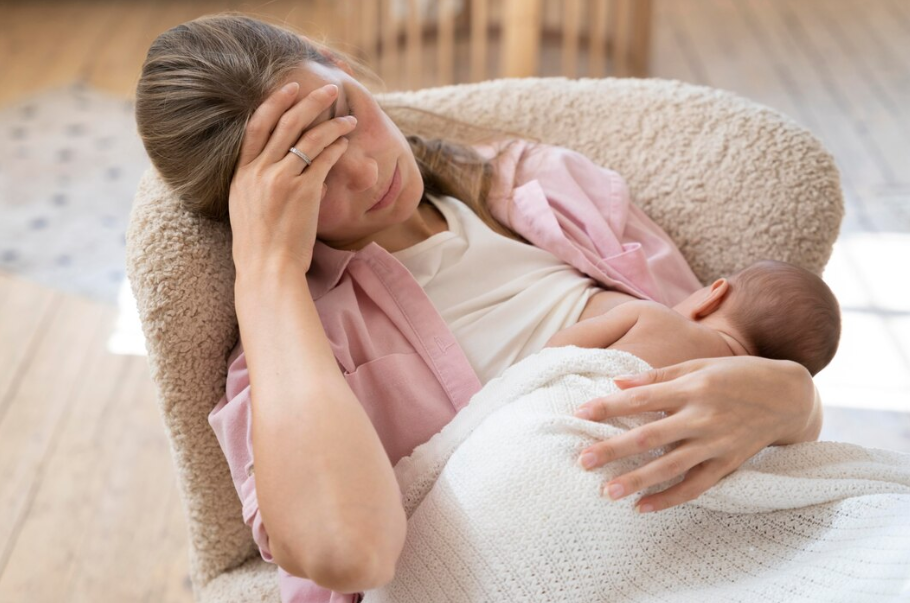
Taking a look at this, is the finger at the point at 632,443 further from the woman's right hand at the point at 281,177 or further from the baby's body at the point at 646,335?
the woman's right hand at the point at 281,177

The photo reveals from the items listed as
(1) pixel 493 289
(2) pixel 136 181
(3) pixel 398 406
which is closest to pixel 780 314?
(1) pixel 493 289

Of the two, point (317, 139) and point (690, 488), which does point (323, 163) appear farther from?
point (690, 488)

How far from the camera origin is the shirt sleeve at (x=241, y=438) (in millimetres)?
957

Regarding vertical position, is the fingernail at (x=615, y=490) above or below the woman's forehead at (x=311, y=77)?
below

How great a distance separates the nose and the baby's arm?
0.30 metres

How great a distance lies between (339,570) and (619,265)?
0.63 metres


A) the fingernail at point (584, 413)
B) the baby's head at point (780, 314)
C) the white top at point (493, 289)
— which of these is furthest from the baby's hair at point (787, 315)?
the fingernail at point (584, 413)

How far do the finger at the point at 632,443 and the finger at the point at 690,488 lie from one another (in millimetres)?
50

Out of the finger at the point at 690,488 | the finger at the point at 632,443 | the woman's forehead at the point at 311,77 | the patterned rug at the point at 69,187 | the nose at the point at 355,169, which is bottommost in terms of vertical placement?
the patterned rug at the point at 69,187

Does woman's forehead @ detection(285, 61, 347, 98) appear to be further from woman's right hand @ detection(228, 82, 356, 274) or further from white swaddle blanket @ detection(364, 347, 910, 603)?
white swaddle blanket @ detection(364, 347, 910, 603)

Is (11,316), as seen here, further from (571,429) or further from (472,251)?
(571,429)

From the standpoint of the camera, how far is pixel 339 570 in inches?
33.1

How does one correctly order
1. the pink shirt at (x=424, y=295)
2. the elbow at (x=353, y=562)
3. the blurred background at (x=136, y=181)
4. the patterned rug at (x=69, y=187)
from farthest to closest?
the patterned rug at (x=69, y=187), the blurred background at (x=136, y=181), the pink shirt at (x=424, y=295), the elbow at (x=353, y=562)

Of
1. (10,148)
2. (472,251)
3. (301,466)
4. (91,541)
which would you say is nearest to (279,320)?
(301,466)
